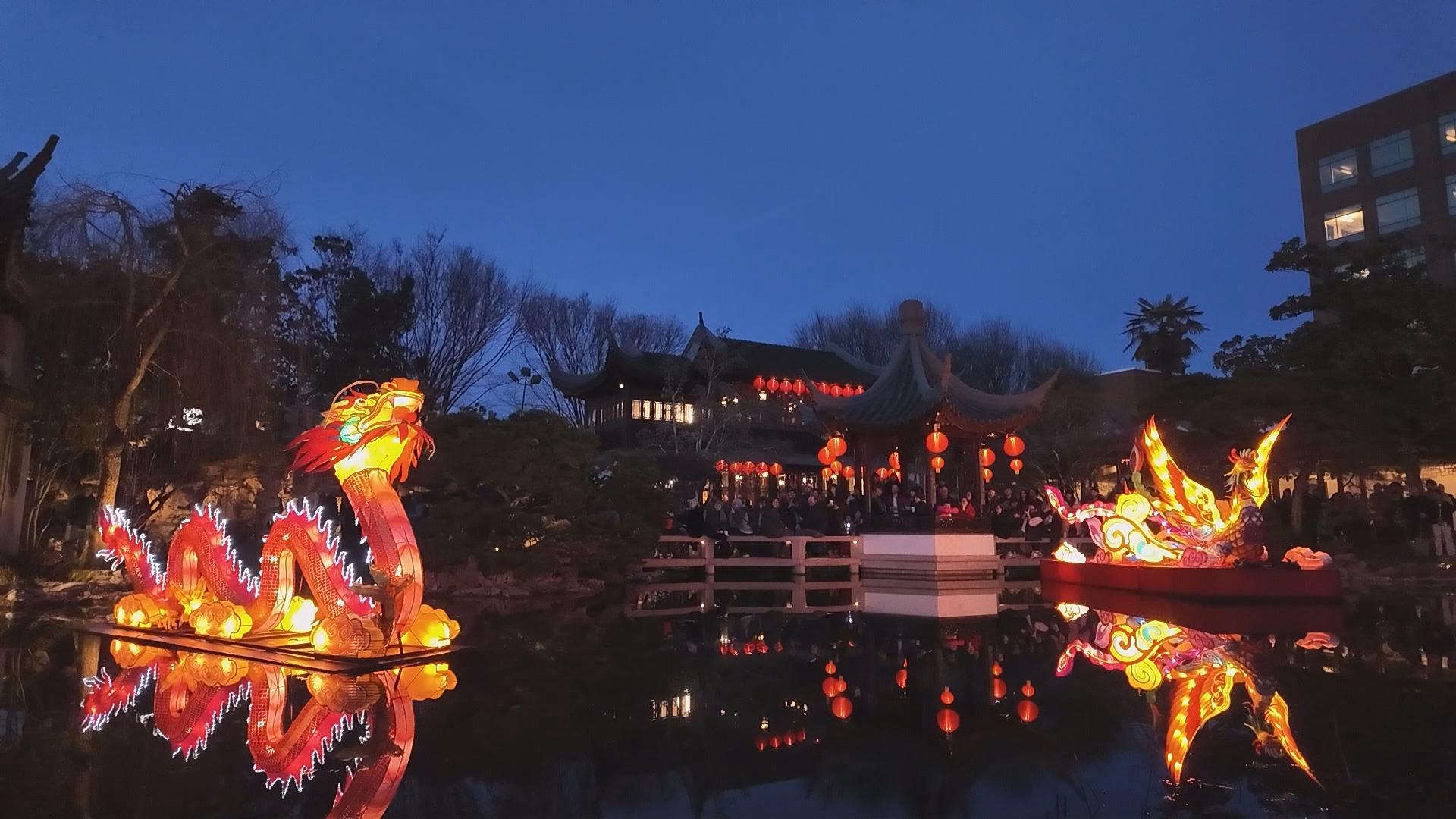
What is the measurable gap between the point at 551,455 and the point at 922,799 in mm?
9299

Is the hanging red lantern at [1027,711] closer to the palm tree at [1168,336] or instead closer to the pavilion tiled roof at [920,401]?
the pavilion tiled roof at [920,401]

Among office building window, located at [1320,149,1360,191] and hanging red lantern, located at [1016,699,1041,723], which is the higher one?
office building window, located at [1320,149,1360,191]

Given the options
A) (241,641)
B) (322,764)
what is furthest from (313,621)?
(322,764)

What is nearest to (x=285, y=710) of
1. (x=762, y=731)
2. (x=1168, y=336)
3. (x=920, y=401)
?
(x=762, y=731)

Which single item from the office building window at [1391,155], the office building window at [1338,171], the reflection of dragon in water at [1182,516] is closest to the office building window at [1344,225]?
the office building window at [1338,171]

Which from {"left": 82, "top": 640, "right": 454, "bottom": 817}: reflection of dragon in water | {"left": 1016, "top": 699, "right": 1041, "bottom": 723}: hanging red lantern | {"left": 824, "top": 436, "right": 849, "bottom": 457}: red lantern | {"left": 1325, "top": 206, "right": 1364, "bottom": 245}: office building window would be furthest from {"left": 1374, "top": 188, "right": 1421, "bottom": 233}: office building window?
{"left": 82, "top": 640, "right": 454, "bottom": 817}: reflection of dragon in water

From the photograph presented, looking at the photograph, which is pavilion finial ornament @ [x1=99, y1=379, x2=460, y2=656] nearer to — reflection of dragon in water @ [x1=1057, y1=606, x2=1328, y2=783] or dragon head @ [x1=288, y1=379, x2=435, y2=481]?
dragon head @ [x1=288, y1=379, x2=435, y2=481]

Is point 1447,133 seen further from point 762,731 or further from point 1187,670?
point 762,731

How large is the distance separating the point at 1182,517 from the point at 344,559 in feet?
32.1

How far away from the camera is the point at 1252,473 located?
10672 millimetres

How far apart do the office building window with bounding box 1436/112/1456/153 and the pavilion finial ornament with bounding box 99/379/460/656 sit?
34670mm

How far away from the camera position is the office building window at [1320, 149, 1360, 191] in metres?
31.7

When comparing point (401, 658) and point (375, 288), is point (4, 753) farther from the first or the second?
point (375, 288)

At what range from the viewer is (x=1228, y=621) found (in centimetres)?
887
